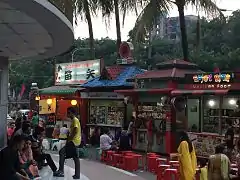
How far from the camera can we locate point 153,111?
20.6 meters

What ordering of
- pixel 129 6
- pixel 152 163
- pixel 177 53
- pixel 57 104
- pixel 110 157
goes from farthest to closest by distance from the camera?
1. pixel 177 53
2. pixel 57 104
3. pixel 129 6
4. pixel 110 157
5. pixel 152 163

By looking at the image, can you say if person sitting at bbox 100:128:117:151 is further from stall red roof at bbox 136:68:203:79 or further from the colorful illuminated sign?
the colorful illuminated sign

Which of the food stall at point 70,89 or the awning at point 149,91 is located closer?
the awning at point 149,91

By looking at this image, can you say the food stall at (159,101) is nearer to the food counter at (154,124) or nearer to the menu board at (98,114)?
the food counter at (154,124)

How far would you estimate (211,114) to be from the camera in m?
18.1

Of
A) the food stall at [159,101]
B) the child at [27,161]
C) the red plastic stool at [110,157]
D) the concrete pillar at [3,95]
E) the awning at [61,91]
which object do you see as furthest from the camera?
the awning at [61,91]

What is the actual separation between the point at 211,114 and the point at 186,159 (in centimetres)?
854

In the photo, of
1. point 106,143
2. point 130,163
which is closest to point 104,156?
point 106,143

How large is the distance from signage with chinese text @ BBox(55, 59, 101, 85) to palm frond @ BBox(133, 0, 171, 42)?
599cm

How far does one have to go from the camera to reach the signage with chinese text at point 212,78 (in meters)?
16.5

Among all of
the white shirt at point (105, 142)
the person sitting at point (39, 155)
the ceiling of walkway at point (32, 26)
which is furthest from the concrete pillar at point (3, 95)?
the white shirt at point (105, 142)

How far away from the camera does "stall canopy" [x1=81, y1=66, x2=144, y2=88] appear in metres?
23.6

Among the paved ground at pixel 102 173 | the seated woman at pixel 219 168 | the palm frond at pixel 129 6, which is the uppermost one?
the palm frond at pixel 129 6

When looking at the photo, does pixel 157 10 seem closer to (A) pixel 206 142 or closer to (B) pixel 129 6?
(B) pixel 129 6
